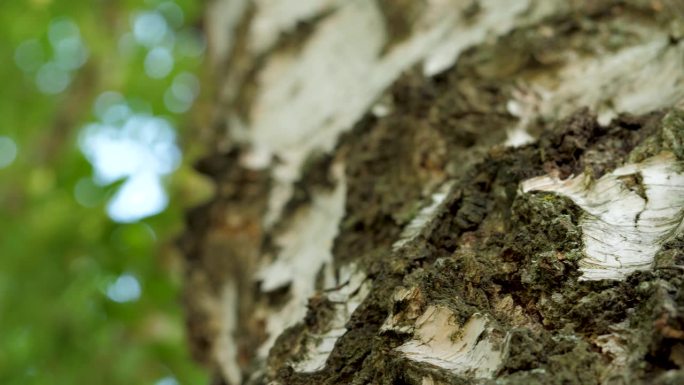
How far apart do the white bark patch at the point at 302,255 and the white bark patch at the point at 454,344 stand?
0.28 metres

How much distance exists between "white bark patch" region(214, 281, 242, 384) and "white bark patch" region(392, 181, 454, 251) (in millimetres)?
484

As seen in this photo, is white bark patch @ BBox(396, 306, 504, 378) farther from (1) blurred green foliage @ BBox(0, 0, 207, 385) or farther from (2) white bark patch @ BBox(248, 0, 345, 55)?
(1) blurred green foliage @ BBox(0, 0, 207, 385)

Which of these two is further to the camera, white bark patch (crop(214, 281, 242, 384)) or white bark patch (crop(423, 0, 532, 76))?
white bark patch (crop(214, 281, 242, 384))

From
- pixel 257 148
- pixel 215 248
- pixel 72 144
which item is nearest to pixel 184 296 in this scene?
pixel 215 248

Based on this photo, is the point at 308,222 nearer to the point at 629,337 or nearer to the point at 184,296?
the point at 184,296

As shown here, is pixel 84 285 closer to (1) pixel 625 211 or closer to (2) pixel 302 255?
(2) pixel 302 255

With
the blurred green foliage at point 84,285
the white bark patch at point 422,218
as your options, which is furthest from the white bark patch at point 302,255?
the blurred green foliage at point 84,285

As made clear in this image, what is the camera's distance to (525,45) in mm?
1114

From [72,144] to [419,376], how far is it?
9.17 feet

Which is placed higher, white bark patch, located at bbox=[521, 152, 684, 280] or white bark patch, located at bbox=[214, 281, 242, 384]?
white bark patch, located at bbox=[214, 281, 242, 384]

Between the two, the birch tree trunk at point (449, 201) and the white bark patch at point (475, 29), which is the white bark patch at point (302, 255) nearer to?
the birch tree trunk at point (449, 201)

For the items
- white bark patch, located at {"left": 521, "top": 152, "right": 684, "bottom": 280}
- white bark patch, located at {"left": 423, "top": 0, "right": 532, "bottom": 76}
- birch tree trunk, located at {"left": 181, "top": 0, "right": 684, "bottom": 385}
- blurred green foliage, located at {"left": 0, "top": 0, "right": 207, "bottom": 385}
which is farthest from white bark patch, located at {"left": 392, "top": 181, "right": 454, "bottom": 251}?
blurred green foliage, located at {"left": 0, "top": 0, "right": 207, "bottom": 385}

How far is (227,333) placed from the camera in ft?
4.38

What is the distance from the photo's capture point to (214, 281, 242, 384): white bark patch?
1.26 metres
